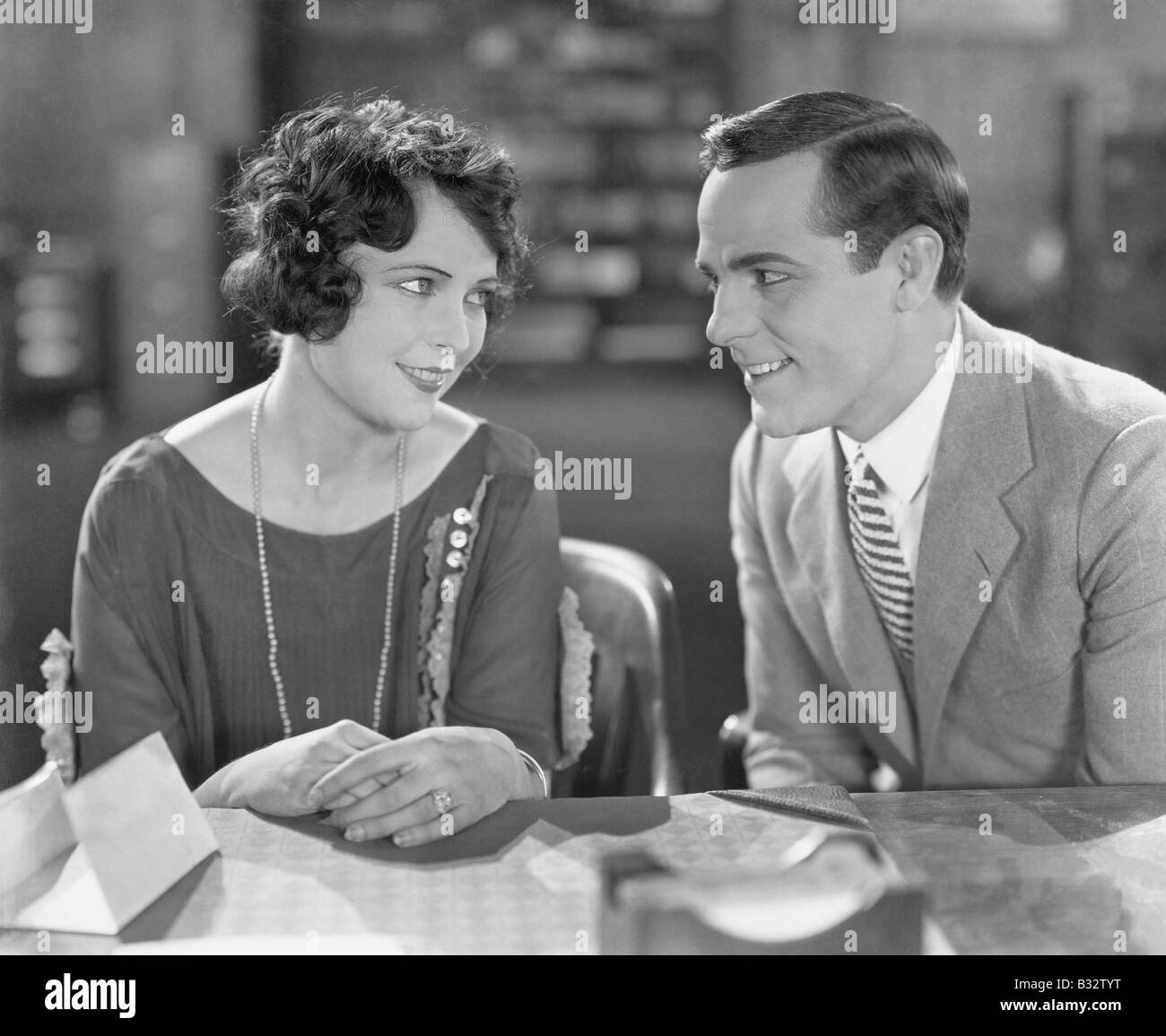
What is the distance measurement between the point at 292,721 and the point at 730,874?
0.75 meters

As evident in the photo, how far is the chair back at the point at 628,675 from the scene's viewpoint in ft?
6.08

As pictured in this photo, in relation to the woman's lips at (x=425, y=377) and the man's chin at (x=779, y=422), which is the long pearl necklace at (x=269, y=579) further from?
the man's chin at (x=779, y=422)

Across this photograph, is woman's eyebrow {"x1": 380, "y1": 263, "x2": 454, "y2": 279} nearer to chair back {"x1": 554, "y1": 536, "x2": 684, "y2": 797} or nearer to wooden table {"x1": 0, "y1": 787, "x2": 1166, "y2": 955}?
chair back {"x1": 554, "y1": 536, "x2": 684, "y2": 797}

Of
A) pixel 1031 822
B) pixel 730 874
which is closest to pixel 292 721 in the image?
pixel 730 874

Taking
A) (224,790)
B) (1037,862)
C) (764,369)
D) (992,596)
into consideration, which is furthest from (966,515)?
(224,790)

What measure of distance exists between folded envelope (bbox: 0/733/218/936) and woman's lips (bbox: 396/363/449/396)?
60cm

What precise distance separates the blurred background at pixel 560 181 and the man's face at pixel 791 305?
10 cm

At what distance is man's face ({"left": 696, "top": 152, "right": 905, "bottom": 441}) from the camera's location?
5.52 feet

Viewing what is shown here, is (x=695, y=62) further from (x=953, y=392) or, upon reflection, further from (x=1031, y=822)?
(x=1031, y=822)

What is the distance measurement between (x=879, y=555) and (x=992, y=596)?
0.54ft

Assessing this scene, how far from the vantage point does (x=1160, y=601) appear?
1.66 meters
